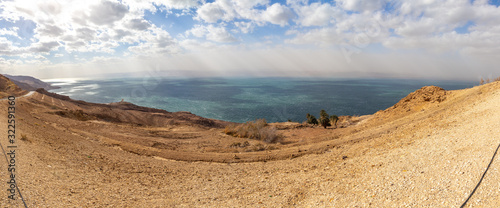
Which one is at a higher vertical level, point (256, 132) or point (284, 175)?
point (284, 175)

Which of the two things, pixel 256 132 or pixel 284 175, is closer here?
pixel 284 175

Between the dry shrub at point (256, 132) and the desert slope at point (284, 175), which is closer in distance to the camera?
the desert slope at point (284, 175)

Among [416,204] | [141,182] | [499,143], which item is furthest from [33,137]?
[499,143]

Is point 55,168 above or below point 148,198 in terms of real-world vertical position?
above

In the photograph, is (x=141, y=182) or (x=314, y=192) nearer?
(x=314, y=192)

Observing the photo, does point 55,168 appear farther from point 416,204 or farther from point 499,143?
point 499,143

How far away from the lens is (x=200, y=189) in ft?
24.5

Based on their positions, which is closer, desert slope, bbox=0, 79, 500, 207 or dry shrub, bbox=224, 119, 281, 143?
desert slope, bbox=0, 79, 500, 207

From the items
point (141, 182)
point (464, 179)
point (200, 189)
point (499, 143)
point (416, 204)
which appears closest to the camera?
point (416, 204)

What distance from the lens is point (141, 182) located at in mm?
7969

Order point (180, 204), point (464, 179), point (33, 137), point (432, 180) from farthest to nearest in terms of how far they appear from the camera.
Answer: point (33, 137), point (180, 204), point (432, 180), point (464, 179)

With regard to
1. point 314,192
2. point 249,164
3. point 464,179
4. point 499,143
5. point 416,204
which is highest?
point 499,143

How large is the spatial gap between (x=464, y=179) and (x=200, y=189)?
705cm

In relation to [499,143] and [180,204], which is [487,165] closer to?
[499,143]
